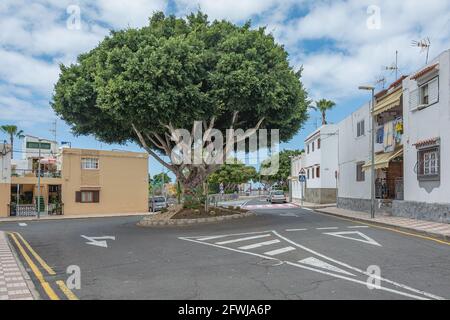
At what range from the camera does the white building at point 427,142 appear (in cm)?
1781

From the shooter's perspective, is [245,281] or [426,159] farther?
[426,159]

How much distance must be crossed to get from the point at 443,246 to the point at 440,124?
769cm

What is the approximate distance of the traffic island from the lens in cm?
2205

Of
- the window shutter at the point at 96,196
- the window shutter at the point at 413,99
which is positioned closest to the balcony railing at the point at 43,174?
the window shutter at the point at 96,196

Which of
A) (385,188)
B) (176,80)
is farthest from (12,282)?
(385,188)

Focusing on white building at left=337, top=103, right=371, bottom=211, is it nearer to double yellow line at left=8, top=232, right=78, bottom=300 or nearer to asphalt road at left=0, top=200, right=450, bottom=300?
asphalt road at left=0, top=200, right=450, bottom=300

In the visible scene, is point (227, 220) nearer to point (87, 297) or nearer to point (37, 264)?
point (37, 264)

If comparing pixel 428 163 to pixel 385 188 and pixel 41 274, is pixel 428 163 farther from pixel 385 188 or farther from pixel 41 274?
pixel 41 274

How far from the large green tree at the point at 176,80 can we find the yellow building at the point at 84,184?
18093 mm

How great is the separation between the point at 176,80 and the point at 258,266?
10932 mm

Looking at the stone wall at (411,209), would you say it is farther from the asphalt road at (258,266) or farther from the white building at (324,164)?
the white building at (324,164)

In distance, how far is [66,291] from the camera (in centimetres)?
776
